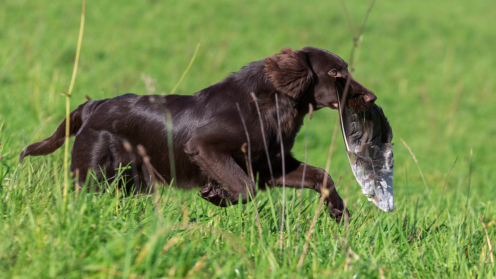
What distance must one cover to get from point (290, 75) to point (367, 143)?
64cm

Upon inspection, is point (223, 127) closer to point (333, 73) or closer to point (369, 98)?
point (333, 73)

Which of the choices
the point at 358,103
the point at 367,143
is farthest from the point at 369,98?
the point at 367,143

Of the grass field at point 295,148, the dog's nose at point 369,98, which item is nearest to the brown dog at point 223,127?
the dog's nose at point 369,98

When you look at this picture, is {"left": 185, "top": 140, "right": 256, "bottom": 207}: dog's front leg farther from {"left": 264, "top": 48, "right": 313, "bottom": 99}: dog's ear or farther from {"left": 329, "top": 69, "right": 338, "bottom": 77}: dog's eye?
{"left": 329, "top": 69, "right": 338, "bottom": 77}: dog's eye

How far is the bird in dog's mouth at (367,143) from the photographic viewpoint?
3025mm

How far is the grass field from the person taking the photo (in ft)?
6.36

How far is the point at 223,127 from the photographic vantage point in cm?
299

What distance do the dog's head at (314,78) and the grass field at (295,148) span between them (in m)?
0.64

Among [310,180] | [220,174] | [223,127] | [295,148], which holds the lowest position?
[295,148]

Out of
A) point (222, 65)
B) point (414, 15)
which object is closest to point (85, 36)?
point (222, 65)

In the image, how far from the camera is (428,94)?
1102cm

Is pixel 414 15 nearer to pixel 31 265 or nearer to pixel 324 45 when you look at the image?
pixel 324 45

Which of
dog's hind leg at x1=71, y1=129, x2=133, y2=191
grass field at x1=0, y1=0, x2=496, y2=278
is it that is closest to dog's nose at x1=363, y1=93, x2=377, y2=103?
grass field at x1=0, y1=0, x2=496, y2=278

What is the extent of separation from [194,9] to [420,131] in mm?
6686
